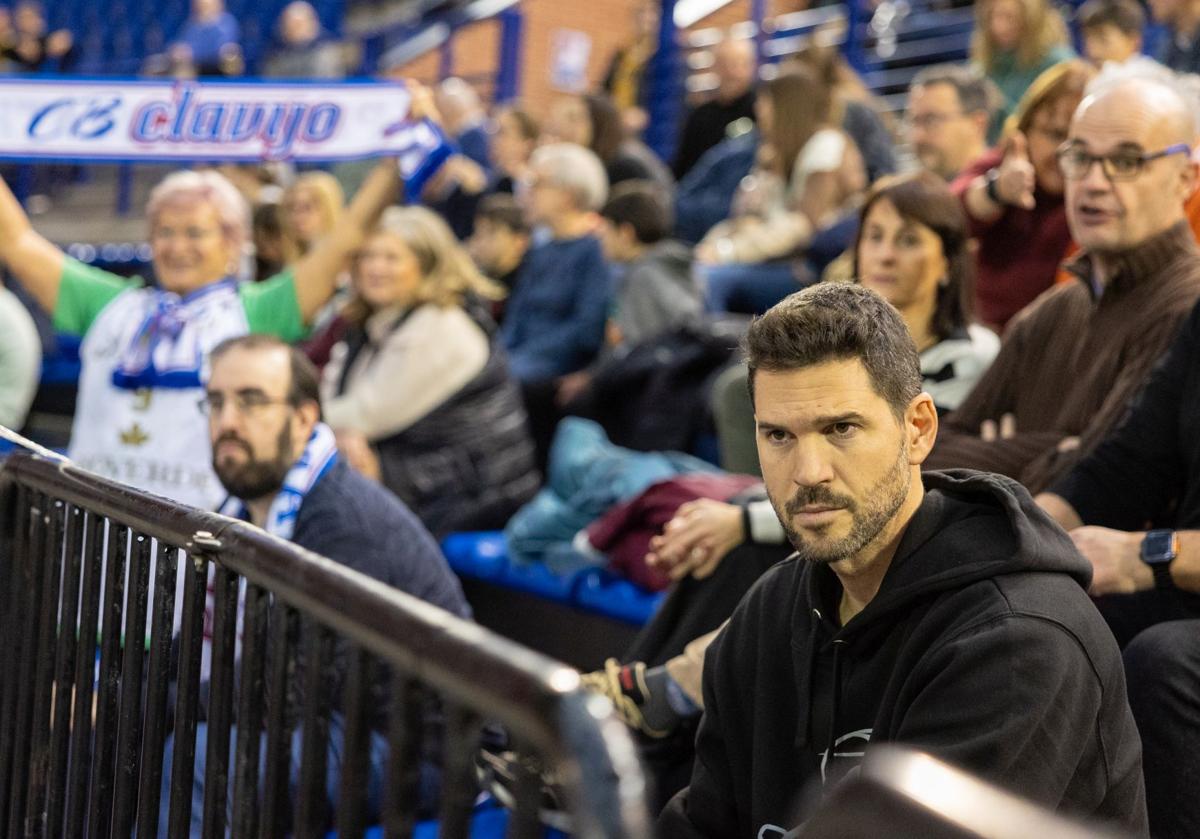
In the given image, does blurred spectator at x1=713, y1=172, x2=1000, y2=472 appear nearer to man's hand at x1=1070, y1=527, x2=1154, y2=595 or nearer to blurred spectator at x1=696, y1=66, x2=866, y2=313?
man's hand at x1=1070, y1=527, x2=1154, y2=595

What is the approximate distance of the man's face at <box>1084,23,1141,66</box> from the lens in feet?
17.5

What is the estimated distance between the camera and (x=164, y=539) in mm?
1567

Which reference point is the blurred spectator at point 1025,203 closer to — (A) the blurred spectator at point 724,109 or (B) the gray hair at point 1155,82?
(B) the gray hair at point 1155,82

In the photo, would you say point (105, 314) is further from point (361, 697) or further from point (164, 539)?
point (361, 697)

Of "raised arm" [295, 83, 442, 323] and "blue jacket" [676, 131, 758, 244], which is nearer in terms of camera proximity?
"raised arm" [295, 83, 442, 323]

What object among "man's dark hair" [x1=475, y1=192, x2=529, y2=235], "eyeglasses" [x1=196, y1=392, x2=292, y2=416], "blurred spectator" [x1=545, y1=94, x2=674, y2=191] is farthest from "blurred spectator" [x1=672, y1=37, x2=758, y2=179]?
"eyeglasses" [x1=196, y1=392, x2=292, y2=416]

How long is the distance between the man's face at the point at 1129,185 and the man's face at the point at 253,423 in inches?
64.4

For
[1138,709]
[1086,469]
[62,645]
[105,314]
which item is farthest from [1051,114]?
[62,645]

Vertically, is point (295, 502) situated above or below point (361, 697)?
below

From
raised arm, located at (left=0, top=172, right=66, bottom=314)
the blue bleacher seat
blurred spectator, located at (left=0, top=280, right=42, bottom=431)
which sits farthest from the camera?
blurred spectator, located at (left=0, top=280, right=42, bottom=431)

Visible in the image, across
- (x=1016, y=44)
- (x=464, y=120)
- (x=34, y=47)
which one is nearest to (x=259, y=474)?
(x=1016, y=44)

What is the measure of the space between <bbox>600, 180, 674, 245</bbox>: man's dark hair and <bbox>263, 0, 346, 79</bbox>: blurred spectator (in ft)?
17.8

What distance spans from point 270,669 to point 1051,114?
9.92ft

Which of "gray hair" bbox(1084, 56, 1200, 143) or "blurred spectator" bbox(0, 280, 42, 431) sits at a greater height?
"gray hair" bbox(1084, 56, 1200, 143)
